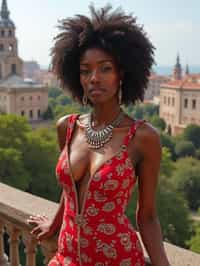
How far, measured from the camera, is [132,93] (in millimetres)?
2625

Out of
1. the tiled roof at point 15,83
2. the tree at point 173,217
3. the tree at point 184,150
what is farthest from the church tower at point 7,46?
the tree at point 173,217

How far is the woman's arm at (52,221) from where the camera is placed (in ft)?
9.09

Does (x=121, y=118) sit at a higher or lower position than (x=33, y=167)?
higher

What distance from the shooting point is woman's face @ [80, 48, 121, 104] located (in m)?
2.44

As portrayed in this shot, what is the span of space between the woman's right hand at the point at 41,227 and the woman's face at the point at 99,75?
91cm

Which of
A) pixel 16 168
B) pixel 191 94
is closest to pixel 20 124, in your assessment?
pixel 16 168

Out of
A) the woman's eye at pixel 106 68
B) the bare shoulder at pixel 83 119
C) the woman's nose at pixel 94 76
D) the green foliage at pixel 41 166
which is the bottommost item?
the green foliage at pixel 41 166

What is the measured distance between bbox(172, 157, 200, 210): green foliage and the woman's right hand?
27.2 meters

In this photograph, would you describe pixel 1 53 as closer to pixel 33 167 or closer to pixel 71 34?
pixel 33 167

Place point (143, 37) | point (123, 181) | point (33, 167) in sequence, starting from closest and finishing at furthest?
point (123, 181) → point (143, 37) → point (33, 167)

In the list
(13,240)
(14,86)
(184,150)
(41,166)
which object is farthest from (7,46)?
(13,240)

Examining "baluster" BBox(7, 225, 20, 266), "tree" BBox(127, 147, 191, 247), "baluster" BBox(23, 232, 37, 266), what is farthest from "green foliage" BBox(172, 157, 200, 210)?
"baluster" BBox(23, 232, 37, 266)

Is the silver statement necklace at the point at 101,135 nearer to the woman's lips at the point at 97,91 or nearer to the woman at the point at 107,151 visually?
the woman at the point at 107,151

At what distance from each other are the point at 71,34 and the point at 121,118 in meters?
0.58
